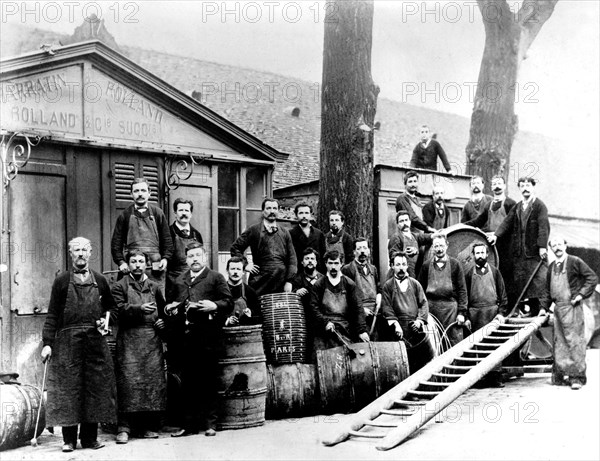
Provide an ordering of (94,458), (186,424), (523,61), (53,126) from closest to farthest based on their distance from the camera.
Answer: (94,458) → (186,424) → (53,126) → (523,61)

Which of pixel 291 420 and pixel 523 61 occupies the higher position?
pixel 523 61

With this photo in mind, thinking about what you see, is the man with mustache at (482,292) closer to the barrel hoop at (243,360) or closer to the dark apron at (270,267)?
the dark apron at (270,267)

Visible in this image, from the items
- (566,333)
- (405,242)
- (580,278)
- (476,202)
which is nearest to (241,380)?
(405,242)

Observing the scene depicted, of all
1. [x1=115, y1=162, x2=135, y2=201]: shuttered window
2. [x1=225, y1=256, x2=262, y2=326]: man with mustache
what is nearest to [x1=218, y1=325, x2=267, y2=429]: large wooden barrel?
[x1=225, y1=256, x2=262, y2=326]: man with mustache

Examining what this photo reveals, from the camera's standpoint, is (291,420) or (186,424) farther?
(291,420)

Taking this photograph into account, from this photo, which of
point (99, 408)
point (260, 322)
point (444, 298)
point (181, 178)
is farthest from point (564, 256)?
point (99, 408)

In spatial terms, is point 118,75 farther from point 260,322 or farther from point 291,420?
point 291,420

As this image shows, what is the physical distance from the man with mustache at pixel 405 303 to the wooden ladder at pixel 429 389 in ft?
1.66

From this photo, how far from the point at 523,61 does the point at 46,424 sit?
12425 millimetres

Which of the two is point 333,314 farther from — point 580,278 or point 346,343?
point 580,278

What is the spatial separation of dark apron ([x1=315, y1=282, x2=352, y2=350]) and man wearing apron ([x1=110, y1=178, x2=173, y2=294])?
190 centimetres

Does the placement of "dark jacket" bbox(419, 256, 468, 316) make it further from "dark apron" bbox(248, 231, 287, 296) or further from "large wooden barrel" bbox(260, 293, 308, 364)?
"large wooden barrel" bbox(260, 293, 308, 364)

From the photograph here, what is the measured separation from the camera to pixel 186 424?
770 centimetres

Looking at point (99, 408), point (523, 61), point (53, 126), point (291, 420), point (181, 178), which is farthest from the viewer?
point (523, 61)
